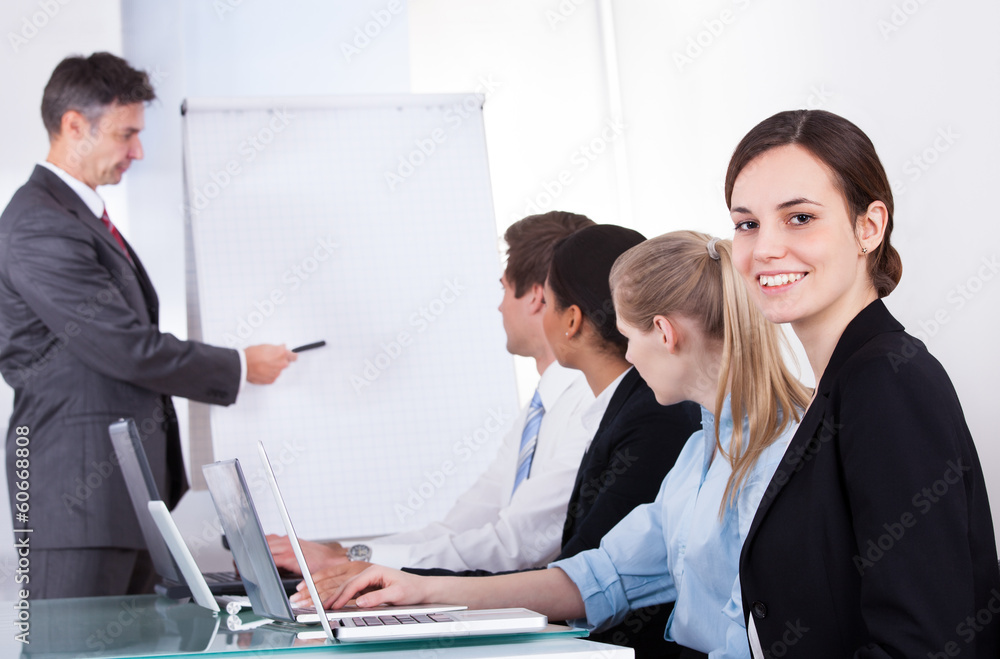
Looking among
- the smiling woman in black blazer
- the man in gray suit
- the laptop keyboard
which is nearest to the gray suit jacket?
the man in gray suit

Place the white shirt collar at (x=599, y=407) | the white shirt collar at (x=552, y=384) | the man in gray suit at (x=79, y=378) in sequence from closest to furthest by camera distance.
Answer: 1. the white shirt collar at (x=599, y=407)
2. the white shirt collar at (x=552, y=384)
3. the man in gray suit at (x=79, y=378)

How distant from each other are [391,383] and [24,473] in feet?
3.61

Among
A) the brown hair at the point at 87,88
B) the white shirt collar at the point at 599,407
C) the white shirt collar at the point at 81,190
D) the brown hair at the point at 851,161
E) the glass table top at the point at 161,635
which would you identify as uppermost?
the brown hair at the point at 87,88

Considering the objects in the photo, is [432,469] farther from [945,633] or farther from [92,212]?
[945,633]

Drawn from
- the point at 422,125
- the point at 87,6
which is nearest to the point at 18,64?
the point at 87,6

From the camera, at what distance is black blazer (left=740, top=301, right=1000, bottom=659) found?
85 centimetres

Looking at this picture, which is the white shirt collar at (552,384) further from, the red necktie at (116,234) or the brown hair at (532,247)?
the red necktie at (116,234)

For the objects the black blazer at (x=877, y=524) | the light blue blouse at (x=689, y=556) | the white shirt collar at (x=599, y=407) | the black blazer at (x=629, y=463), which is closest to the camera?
the black blazer at (x=877, y=524)

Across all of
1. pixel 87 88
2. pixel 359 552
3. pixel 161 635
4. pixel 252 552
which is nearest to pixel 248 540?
pixel 252 552

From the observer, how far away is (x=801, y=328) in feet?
3.55

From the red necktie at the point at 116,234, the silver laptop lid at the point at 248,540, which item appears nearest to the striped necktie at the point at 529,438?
the silver laptop lid at the point at 248,540

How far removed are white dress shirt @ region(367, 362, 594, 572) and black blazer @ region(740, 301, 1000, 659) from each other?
88 centimetres

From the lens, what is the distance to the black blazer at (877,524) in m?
0.85

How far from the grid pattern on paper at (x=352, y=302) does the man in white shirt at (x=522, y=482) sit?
40 cm
